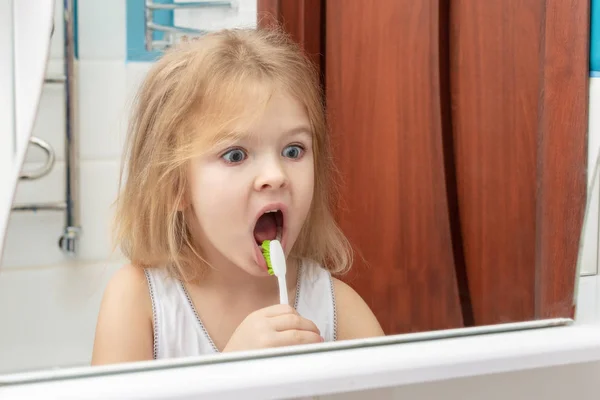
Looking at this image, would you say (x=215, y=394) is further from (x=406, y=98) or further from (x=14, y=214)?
(x=406, y=98)

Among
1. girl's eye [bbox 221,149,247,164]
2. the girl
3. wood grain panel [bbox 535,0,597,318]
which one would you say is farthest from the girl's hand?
wood grain panel [bbox 535,0,597,318]

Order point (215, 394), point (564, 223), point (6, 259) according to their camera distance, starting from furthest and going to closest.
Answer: point (564, 223) < point (6, 259) < point (215, 394)

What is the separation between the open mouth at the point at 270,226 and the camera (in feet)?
1.97

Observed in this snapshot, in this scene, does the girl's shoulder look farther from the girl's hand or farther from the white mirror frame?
the white mirror frame

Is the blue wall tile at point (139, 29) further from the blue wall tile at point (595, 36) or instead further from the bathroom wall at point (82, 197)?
the blue wall tile at point (595, 36)

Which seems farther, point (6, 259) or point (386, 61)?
point (386, 61)

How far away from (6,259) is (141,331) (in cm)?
14

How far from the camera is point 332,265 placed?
2.41ft

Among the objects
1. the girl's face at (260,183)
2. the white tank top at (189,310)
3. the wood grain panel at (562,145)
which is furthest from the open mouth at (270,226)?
the wood grain panel at (562,145)

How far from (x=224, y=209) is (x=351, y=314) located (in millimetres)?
172

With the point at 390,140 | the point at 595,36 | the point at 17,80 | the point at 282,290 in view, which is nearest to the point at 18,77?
the point at 17,80

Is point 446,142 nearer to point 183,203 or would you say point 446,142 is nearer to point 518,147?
point 518,147

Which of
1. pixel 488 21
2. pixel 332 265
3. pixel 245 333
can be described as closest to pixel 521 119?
pixel 488 21

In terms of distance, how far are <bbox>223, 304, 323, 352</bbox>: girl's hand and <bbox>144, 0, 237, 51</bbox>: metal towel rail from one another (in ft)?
0.84
